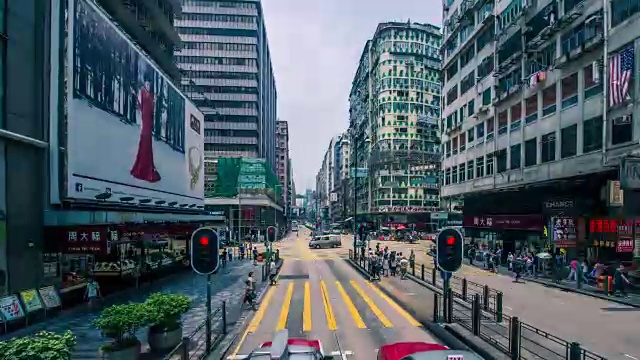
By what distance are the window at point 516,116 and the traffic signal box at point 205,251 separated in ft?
97.8

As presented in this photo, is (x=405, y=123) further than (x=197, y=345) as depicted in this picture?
Yes

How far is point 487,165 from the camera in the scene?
4097 centimetres

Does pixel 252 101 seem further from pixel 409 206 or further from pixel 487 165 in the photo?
pixel 487 165

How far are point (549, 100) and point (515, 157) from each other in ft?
19.0

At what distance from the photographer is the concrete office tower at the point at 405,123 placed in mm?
94812

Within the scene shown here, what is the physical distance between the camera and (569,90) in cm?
2864

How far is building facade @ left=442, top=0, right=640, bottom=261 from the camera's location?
941 inches

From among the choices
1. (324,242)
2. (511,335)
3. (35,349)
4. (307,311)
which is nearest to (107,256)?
(307,311)

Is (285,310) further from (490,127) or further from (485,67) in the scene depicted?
(485,67)

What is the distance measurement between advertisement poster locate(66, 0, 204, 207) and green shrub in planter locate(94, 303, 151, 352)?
9.81 meters

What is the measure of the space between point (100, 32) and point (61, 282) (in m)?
11.4

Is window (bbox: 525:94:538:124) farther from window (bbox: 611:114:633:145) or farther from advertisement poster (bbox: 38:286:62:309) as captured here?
advertisement poster (bbox: 38:286:62:309)

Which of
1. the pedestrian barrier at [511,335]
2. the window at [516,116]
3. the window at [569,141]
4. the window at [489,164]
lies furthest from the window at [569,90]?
the pedestrian barrier at [511,335]

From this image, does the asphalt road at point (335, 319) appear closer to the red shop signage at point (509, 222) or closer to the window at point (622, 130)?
the red shop signage at point (509, 222)
